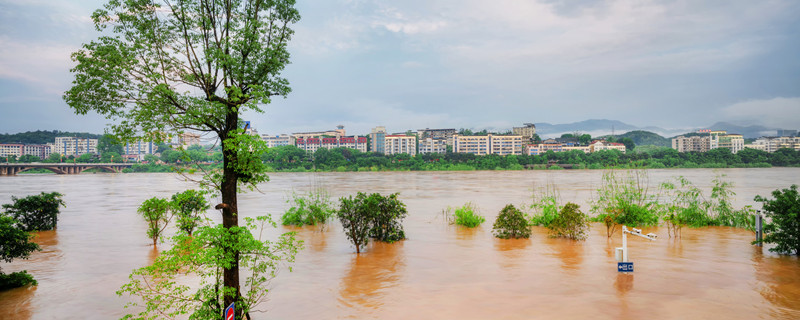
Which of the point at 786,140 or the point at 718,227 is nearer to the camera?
the point at 718,227

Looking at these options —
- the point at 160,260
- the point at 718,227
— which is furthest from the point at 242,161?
the point at 718,227

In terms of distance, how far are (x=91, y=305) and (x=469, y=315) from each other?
5940 mm

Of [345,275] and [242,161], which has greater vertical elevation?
[242,161]

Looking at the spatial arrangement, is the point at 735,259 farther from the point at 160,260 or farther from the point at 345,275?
the point at 160,260

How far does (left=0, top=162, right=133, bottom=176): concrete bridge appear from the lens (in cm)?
7600

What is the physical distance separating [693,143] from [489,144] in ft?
200

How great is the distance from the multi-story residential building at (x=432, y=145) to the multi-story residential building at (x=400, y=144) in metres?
5.25

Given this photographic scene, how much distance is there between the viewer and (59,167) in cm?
8225

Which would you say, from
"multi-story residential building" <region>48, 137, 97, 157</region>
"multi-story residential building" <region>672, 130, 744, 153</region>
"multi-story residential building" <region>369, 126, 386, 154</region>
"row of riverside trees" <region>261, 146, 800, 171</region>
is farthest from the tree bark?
"multi-story residential building" <region>48, 137, 97, 157</region>

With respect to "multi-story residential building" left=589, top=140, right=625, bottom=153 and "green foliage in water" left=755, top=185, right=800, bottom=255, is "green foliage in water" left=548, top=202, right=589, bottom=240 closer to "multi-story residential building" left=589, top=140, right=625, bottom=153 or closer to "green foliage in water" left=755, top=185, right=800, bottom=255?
"green foliage in water" left=755, top=185, right=800, bottom=255

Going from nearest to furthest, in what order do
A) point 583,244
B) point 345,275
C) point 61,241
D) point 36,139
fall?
point 345,275
point 583,244
point 61,241
point 36,139

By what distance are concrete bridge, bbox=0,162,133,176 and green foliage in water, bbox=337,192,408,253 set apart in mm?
89080

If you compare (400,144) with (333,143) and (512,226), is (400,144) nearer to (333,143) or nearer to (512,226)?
(333,143)

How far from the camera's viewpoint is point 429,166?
80875 mm
